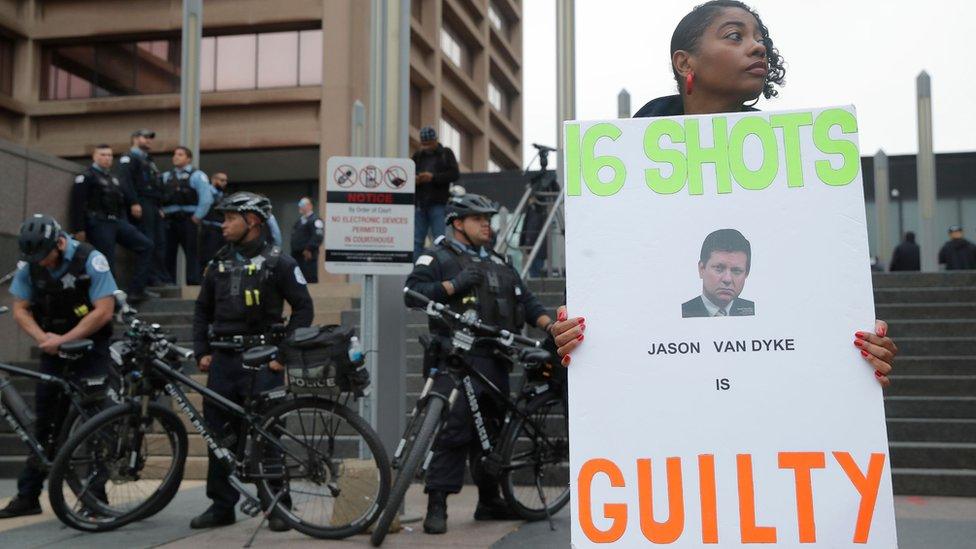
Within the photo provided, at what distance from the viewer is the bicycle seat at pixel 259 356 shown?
625 cm

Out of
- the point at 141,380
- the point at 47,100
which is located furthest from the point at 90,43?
the point at 141,380

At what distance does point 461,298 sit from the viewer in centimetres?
682

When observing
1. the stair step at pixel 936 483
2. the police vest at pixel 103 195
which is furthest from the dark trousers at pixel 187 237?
the stair step at pixel 936 483

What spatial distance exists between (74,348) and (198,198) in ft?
22.8

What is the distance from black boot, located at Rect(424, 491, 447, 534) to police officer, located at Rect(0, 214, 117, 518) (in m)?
2.43

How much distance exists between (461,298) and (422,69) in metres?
34.6

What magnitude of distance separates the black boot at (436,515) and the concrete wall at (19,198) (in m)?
6.05

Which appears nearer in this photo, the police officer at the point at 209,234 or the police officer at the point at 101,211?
the police officer at the point at 101,211

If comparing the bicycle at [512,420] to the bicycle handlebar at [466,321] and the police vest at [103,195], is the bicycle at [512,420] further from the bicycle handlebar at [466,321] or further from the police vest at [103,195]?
the police vest at [103,195]

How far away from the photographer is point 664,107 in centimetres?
319

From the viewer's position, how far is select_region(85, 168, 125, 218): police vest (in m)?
11.6

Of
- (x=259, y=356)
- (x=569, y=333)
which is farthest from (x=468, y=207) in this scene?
(x=569, y=333)

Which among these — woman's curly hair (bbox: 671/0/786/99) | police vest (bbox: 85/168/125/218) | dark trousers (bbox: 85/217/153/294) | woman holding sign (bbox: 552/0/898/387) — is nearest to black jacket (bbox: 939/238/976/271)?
dark trousers (bbox: 85/217/153/294)

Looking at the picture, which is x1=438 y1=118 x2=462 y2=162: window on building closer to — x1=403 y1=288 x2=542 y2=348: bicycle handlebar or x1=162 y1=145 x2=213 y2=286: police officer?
x1=162 y1=145 x2=213 y2=286: police officer
